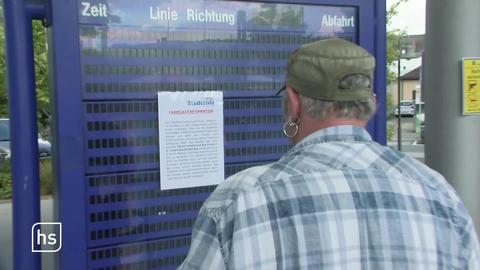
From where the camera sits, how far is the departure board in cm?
213

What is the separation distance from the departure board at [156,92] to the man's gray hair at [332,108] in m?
1.02

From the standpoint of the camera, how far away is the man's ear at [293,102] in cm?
135

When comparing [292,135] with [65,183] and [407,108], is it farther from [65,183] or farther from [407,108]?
[407,108]

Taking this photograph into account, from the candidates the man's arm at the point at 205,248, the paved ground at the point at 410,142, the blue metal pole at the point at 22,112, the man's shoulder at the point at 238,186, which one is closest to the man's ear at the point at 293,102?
the man's shoulder at the point at 238,186

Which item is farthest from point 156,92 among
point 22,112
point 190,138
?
point 22,112

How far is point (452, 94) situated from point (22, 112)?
2.51 m

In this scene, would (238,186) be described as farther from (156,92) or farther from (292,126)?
(156,92)

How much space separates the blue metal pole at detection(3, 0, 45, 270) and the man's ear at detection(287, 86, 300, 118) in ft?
3.64

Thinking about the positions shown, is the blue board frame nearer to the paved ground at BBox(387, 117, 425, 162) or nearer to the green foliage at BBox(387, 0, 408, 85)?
the green foliage at BBox(387, 0, 408, 85)

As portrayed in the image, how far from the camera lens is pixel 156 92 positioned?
2.23 meters

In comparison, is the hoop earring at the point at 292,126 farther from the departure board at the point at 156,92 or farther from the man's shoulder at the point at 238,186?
the departure board at the point at 156,92

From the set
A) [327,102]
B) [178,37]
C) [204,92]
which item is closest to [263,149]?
[204,92]

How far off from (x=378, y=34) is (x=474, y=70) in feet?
3.24

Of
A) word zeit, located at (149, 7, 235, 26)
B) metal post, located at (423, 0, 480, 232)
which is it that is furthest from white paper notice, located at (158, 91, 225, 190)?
metal post, located at (423, 0, 480, 232)
